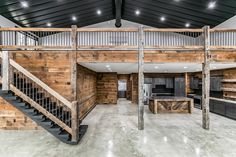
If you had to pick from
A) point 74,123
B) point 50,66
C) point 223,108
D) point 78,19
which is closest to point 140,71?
point 74,123

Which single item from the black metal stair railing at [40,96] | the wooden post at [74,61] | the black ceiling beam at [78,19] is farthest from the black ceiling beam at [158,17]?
the black metal stair railing at [40,96]

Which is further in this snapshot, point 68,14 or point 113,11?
point 113,11

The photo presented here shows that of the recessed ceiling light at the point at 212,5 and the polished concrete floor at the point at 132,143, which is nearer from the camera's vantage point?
the polished concrete floor at the point at 132,143

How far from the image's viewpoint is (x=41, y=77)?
5.44 metres

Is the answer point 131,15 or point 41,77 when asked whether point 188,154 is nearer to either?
point 41,77

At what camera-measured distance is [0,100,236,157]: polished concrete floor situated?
11.3 feet

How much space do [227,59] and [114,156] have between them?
503cm

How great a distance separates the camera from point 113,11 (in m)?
9.88

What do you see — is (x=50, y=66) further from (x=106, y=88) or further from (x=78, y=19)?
(x=106, y=88)

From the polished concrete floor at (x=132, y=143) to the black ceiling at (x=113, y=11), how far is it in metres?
5.81

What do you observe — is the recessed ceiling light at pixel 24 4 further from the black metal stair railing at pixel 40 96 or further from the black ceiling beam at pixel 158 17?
the black ceiling beam at pixel 158 17

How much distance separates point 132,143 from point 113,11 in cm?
875

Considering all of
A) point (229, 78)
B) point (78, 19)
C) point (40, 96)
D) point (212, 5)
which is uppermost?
point (78, 19)

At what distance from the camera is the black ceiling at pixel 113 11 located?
23.4ft
